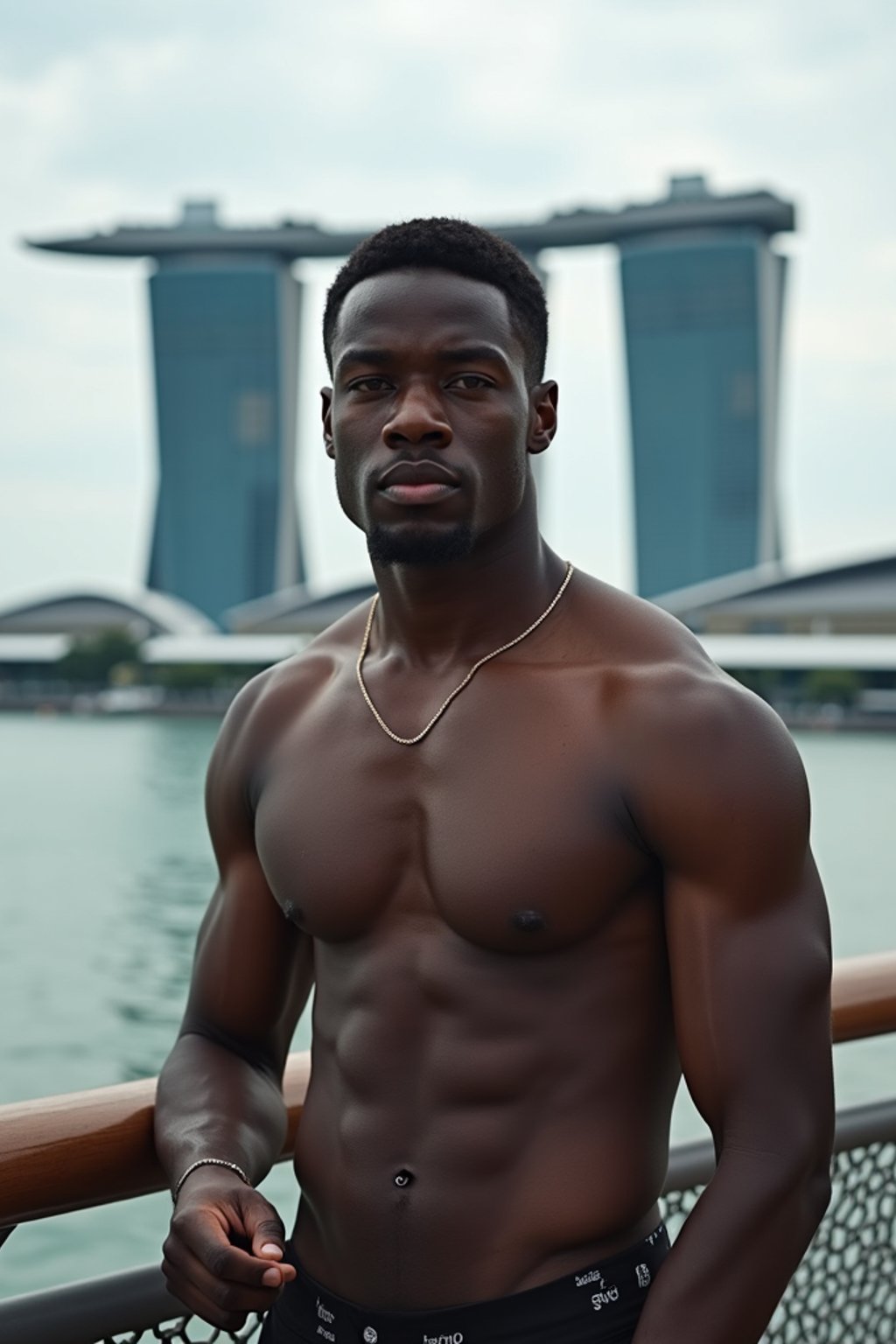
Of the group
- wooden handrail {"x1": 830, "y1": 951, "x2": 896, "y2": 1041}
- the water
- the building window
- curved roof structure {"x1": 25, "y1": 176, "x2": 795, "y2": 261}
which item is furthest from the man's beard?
the building window

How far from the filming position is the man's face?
143 cm

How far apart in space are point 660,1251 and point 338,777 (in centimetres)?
48

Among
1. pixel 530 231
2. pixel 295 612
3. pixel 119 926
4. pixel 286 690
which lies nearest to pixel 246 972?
pixel 286 690

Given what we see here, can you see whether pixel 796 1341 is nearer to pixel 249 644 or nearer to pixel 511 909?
pixel 511 909

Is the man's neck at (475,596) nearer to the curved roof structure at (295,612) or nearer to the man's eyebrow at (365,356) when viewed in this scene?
the man's eyebrow at (365,356)

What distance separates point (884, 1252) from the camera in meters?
2.13

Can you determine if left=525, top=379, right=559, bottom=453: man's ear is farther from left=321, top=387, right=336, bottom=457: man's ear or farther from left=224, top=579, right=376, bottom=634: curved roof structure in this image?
left=224, top=579, right=376, bottom=634: curved roof structure

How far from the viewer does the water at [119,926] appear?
8.98 m

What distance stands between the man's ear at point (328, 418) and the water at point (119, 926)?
109cm

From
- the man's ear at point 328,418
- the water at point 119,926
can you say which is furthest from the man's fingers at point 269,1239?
the water at point 119,926

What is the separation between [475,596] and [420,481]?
0.15 meters

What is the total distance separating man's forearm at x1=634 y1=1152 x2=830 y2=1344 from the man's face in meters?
0.55

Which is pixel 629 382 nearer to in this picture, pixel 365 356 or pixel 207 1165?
pixel 365 356

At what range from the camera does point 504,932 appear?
54.9 inches
